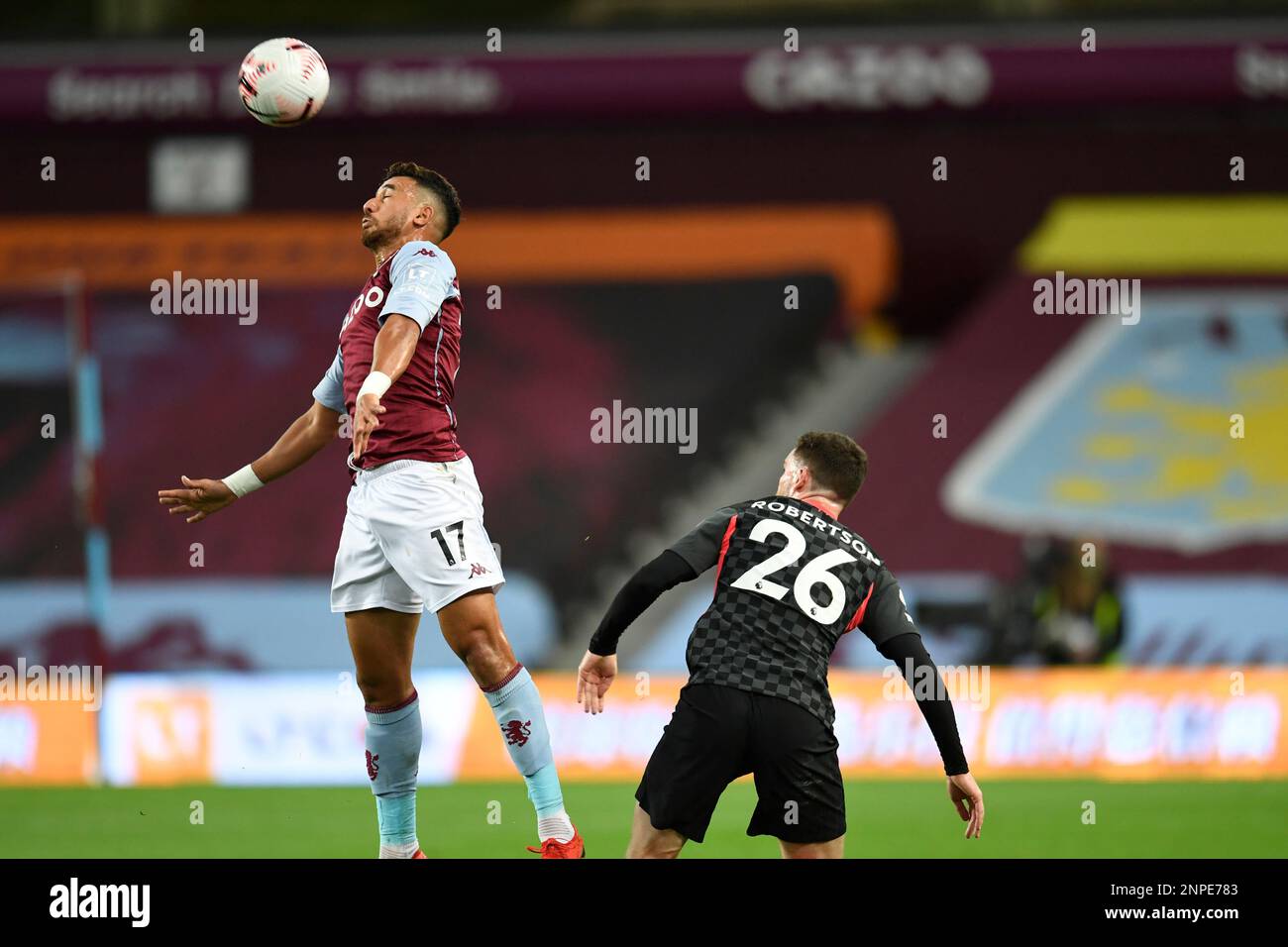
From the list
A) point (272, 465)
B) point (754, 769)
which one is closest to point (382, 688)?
point (272, 465)

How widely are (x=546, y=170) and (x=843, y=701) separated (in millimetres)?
7106

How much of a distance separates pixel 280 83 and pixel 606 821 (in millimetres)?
4238

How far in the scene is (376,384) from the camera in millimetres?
5258

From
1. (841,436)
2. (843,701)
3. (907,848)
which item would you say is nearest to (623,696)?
(843,701)

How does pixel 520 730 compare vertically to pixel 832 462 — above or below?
below

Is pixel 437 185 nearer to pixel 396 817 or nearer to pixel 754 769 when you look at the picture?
pixel 396 817

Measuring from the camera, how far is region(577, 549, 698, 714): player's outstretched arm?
485 centimetres

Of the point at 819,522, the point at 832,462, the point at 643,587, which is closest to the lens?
the point at 643,587

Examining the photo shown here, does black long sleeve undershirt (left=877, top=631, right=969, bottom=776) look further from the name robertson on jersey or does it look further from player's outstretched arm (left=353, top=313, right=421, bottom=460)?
player's outstretched arm (left=353, top=313, right=421, bottom=460)

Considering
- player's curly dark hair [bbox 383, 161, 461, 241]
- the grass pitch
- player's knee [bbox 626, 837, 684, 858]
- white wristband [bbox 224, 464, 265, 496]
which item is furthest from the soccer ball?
the grass pitch

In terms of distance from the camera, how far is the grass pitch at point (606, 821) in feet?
24.5

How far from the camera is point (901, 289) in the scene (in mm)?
16891
